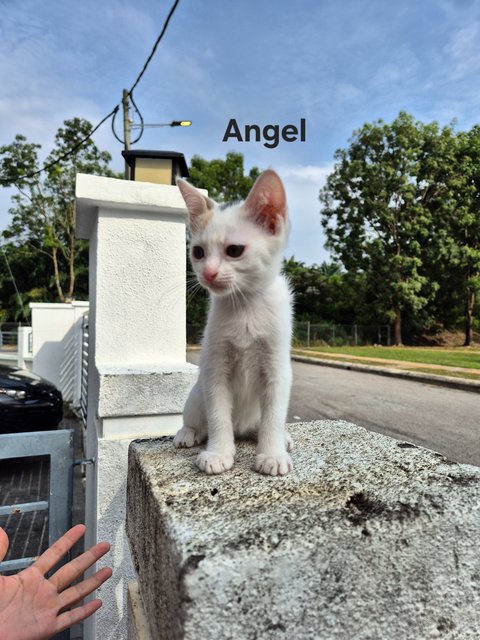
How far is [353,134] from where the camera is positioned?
985 inches

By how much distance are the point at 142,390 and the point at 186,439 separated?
A: 23.8 inches

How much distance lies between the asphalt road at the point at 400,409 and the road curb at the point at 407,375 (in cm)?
46

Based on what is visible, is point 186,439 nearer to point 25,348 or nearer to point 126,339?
point 126,339

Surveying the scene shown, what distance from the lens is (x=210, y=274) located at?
1.21 metres

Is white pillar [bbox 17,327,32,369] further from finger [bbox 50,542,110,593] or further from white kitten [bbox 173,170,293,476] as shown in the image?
white kitten [bbox 173,170,293,476]

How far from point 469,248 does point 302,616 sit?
27.8 m

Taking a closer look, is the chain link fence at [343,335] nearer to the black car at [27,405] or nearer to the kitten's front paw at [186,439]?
the black car at [27,405]

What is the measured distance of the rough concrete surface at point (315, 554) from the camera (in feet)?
2.70

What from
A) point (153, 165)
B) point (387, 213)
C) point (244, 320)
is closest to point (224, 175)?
point (387, 213)

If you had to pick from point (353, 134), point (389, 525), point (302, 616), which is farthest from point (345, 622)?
point (353, 134)

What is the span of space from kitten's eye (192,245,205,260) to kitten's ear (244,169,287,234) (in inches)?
7.1

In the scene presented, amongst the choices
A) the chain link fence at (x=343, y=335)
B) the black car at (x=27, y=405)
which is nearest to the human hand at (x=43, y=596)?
the black car at (x=27, y=405)

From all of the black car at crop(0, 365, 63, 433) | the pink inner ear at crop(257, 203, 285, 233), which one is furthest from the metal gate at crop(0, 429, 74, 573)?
the black car at crop(0, 365, 63, 433)

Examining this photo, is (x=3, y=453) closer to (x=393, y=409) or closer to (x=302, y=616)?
(x=302, y=616)
